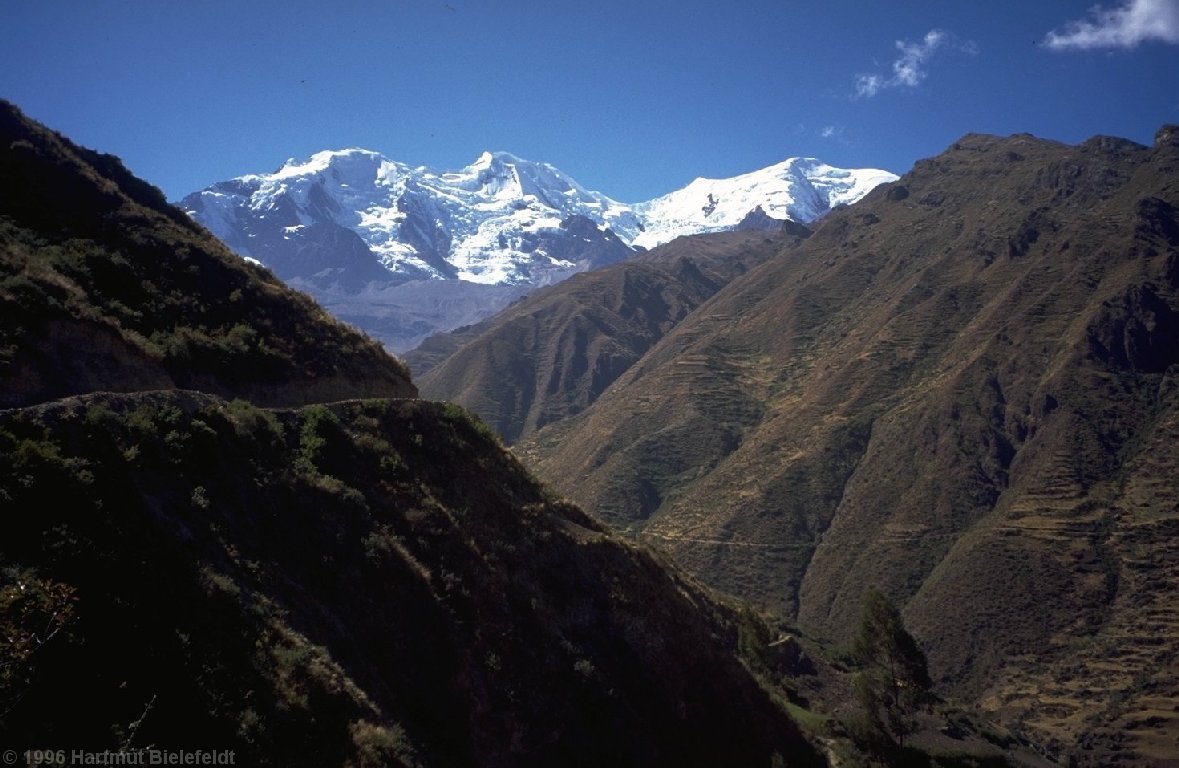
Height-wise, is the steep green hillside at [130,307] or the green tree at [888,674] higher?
the steep green hillside at [130,307]

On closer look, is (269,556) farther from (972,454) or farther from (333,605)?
(972,454)

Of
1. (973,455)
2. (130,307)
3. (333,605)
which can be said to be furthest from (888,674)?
(973,455)

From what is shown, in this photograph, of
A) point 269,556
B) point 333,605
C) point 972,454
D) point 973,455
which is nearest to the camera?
point 269,556

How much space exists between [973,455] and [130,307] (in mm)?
94957

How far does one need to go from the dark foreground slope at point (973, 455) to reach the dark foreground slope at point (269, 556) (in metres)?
51.1

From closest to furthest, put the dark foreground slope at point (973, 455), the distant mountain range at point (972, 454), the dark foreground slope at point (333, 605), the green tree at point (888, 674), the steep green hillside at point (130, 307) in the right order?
the dark foreground slope at point (333, 605), the steep green hillside at point (130, 307), the green tree at point (888, 674), the distant mountain range at point (972, 454), the dark foreground slope at point (973, 455)

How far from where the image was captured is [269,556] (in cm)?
1886

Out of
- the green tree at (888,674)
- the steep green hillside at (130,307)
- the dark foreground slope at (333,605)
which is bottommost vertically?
the green tree at (888,674)

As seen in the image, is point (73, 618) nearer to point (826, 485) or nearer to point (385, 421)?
point (385, 421)

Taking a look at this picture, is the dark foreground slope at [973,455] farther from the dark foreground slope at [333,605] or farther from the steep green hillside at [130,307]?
the steep green hillside at [130,307]

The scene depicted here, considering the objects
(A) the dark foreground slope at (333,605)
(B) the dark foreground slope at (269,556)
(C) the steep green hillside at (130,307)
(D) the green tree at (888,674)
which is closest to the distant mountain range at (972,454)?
(D) the green tree at (888,674)

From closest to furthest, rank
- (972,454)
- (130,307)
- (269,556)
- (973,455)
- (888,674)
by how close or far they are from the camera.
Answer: (269,556) < (130,307) < (888,674) < (973,455) < (972,454)

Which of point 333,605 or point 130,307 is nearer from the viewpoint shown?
point 333,605

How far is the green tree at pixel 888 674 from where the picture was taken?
38812 mm
